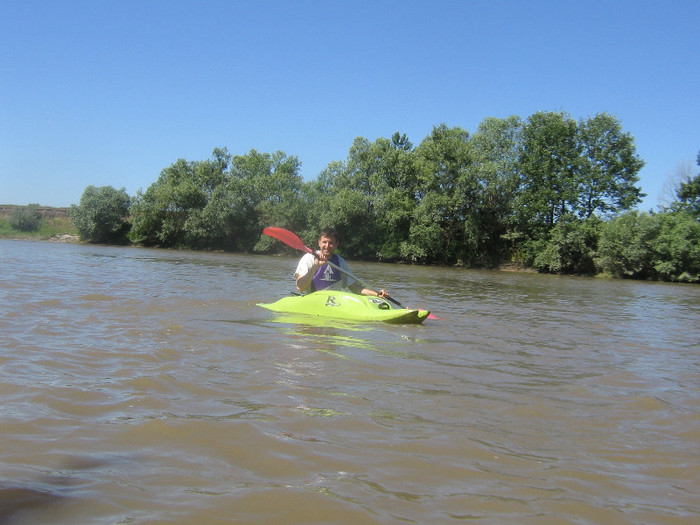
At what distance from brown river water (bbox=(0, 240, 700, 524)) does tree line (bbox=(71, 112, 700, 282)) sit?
23.5 m

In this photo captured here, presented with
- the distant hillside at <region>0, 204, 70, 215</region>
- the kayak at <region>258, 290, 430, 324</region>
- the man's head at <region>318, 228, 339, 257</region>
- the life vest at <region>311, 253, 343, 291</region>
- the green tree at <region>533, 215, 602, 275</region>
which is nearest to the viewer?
the kayak at <region>258, 290, 430, 324</region>

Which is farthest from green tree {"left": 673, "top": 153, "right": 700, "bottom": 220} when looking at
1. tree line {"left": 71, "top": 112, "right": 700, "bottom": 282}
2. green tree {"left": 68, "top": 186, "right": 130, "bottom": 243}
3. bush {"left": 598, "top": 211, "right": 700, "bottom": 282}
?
green tree {"left": 68, "top": 186, "right": 130, "bottom": 243}

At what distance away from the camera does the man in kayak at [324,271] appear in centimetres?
699

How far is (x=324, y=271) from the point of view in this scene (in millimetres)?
7375

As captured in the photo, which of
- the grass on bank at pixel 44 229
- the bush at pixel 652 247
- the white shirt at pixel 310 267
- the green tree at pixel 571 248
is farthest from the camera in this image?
the grass on bank at pixel 44 229

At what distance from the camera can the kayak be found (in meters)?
6.42

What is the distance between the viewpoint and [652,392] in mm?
3771

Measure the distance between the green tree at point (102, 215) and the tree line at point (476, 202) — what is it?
6390 millimetres

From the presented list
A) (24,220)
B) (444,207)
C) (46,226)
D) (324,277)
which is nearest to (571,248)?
(444,207)

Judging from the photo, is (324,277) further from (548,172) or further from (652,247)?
(548,172)

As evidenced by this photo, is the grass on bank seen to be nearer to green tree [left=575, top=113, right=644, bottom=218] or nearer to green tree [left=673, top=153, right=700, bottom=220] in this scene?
green tree [left=575, top=113, right=644, bottom=218]

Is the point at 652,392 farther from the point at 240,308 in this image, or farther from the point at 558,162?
the point at 558,162

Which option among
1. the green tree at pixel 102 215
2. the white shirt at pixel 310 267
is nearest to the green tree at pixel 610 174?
the white shirt at pixel 310 267

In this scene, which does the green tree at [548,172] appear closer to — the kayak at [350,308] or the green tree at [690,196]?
the green tree at [690,196]
